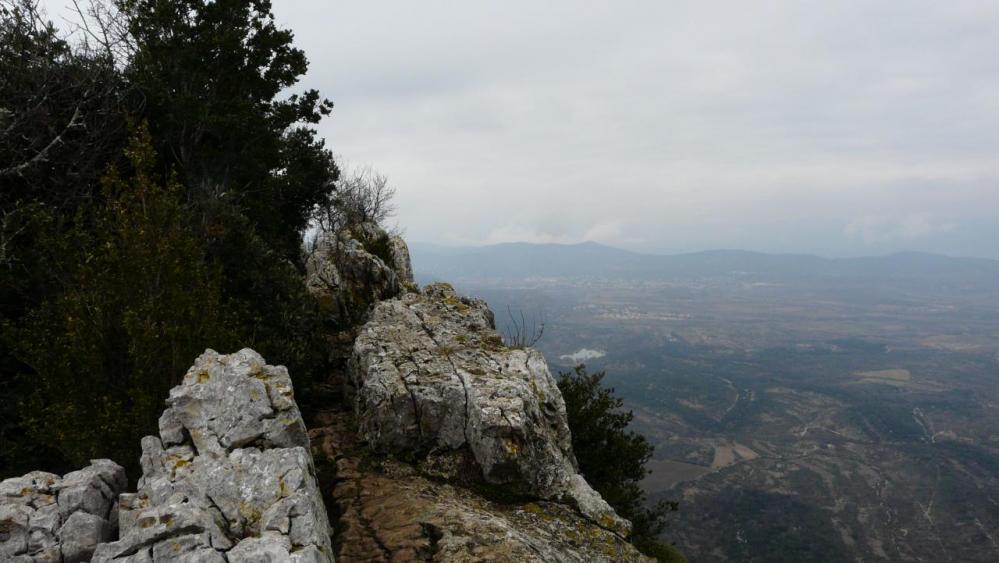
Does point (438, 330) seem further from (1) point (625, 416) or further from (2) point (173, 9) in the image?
(2) point (173, 9)

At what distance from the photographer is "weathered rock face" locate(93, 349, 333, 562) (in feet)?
25.6

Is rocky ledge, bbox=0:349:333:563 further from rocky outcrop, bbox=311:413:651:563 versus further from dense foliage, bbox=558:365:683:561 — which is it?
dense foliage, bbox=558:365:683:561

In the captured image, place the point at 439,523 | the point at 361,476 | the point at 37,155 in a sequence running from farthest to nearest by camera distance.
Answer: the point at 37,155 < the point at 361,476 < the point at 439,523

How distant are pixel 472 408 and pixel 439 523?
3.83 meters

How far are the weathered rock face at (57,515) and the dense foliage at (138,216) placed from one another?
194cm

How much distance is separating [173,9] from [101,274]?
2153cm

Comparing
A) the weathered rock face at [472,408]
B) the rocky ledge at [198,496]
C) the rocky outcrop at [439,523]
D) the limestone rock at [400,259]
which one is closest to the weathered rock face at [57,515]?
the rocky ledge at [198,496]

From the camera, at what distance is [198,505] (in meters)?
8.77

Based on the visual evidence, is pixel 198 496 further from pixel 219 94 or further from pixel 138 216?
pixel 219 94

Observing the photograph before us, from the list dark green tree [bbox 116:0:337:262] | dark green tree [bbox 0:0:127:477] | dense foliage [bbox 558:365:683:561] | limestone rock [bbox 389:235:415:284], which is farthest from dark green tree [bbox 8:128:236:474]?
dense foliage [bbox 558:365:683:561]

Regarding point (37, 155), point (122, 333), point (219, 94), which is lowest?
point (122, 333)

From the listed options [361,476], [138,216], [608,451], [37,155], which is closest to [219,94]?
[37,155]

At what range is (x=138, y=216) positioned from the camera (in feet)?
42.4

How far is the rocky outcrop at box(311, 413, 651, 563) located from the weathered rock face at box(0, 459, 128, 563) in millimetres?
4511
